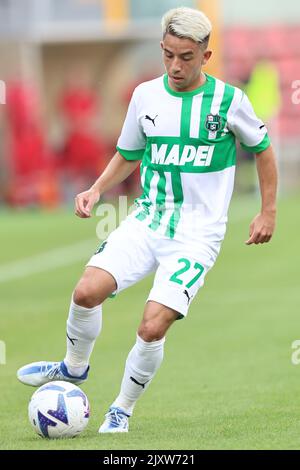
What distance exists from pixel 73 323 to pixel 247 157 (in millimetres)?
29317

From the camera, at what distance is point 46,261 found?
1950 centimetres

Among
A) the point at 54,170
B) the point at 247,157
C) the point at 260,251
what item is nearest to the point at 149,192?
the point at 260,251

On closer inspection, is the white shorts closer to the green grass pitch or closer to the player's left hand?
the player's left hand

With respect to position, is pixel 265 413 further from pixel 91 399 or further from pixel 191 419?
pixel 91 399

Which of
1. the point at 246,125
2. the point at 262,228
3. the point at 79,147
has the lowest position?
the point at 79,147

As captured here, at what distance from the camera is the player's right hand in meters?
7.55

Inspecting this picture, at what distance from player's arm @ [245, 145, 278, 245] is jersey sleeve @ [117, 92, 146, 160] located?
74cm

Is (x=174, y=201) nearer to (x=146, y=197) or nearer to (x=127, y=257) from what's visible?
(x=146, y=197)

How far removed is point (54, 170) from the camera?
32688mm

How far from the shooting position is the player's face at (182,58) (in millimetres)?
7270

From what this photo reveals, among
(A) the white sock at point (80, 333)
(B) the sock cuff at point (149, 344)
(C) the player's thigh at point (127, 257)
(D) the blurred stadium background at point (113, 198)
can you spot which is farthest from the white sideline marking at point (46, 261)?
(B) the sock cuff at point (149, 344)

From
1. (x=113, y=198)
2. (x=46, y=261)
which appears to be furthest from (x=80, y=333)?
(x=113, y=198)

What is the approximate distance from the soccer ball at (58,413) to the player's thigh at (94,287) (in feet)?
1.81

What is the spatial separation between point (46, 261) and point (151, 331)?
12326 millimetres
